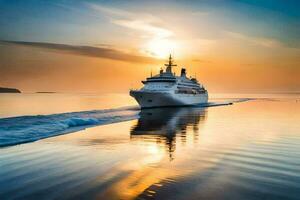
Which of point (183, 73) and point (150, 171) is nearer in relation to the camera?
point (150, 171)

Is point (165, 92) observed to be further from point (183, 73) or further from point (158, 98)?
point (183, 73)

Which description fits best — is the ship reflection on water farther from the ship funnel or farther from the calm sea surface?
the ship funnel

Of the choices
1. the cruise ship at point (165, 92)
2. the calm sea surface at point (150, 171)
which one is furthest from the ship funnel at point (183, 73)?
the calm sea surface at point (150, 171)

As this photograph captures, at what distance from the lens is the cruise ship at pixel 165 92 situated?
5747 centimetres

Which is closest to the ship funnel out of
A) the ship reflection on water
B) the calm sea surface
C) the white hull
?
the white hull

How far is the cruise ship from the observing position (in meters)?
57.5

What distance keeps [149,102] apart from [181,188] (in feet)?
167

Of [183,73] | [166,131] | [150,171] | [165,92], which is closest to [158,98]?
[165,92]

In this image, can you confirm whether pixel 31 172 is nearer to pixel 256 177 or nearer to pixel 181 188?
pixel 181 188

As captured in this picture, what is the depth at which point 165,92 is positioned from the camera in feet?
194

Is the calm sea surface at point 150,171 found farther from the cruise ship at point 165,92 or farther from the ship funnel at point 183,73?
the ship funnel at point 183,73

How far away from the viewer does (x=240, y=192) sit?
7.20m

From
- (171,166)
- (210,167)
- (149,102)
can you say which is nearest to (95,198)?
(171,166)

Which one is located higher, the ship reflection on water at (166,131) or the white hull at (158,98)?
the white hull at (158,98)
